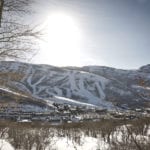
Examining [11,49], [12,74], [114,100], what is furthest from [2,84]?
[114,100]

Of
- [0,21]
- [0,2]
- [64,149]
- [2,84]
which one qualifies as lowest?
[64,149]

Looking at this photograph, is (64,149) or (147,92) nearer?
(147,92)

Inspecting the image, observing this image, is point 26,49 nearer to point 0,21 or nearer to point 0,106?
point 0,21

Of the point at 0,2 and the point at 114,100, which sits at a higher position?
the point at 0,2

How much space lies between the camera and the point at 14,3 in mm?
14586

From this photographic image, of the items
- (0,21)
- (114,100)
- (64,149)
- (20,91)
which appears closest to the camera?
(114,100)

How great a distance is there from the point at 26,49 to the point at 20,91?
2062 mm

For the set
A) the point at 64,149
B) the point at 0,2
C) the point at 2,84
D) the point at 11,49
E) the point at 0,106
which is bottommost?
the point at 64,149

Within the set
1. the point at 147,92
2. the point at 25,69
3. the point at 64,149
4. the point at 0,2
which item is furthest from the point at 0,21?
the point at 64,149

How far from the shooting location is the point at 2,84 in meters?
13.4

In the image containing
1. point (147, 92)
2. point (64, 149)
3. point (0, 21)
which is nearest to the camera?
point (147, 92)

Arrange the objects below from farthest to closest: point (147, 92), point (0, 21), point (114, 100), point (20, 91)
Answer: point (0, 21), point (20, 91), point (147, 92), point (114, 100)

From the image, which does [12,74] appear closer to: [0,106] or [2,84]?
[2,84]

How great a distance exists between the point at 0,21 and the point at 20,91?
3.33 meters
